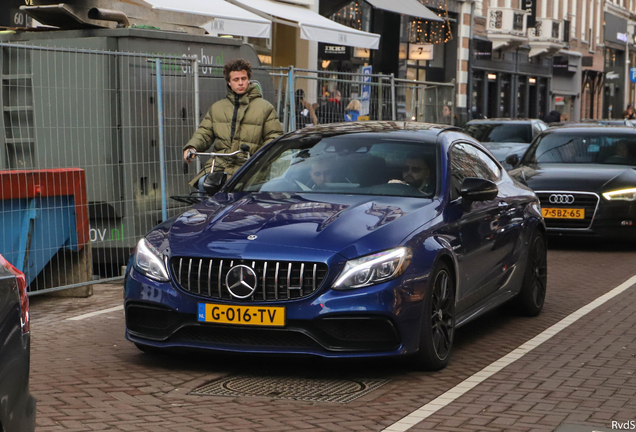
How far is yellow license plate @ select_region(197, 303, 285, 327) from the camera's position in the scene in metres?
5.83

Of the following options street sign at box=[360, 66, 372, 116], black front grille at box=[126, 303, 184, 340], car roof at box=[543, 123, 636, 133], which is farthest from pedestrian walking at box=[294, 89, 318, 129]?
black front grille at box=[126, 303, 184, 340]

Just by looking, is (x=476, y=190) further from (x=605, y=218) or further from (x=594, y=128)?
(x=594, y=128)

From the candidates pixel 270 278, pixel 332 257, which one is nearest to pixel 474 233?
pixel 332 257

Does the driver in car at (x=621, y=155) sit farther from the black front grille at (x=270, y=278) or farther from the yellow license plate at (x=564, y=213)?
the black front grille at (x=270, y=278)

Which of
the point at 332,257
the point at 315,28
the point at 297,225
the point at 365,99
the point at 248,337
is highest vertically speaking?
the point at 315,28

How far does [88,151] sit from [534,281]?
4.03m

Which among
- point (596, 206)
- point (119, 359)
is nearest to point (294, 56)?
point (596, 206)

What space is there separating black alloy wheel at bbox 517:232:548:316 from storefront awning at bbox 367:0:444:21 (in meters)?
16.7

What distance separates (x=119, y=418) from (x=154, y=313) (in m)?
1.03

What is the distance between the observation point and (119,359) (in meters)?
6.66

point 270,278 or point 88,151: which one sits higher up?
point 88,151

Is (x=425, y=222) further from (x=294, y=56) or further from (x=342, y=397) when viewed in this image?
(x=294, y=56)

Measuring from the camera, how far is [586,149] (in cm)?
1435

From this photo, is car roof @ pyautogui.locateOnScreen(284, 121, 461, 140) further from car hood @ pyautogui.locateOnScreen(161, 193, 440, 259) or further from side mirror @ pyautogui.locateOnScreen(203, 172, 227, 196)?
car hood @ pyautogui.locateOnScreen(161, 193, 440, 259)
